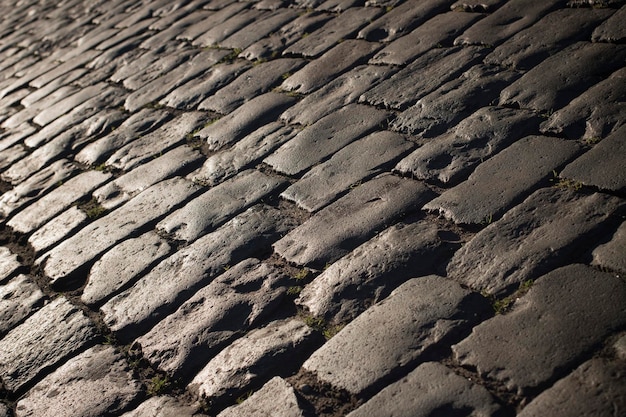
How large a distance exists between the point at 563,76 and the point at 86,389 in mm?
2131

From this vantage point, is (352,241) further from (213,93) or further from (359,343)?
(213,93)

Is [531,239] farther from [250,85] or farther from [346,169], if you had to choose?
[250,85]

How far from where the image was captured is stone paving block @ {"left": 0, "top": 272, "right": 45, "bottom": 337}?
8.49 ft

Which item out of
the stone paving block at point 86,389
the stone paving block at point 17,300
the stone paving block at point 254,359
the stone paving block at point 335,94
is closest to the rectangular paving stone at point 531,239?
the stone paving block at point 254,359

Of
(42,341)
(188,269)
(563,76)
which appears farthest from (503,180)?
(42,341)

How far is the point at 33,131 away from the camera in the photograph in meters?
4.12

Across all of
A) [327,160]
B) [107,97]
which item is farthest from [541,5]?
[107,97]

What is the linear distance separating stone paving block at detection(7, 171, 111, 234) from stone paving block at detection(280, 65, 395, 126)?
1.01 meters

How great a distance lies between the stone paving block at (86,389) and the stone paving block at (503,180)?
1.17m

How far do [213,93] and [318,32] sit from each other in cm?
75

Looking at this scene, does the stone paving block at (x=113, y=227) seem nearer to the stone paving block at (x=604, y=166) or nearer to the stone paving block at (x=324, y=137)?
the stone paving block at (x=324, y=137)

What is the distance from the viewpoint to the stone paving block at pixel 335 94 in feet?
10.2

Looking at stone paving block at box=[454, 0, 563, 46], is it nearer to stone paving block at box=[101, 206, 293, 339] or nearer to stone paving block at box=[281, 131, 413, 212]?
stone paving block at box=[281, 131, 413, 212]

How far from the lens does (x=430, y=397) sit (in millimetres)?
1646
